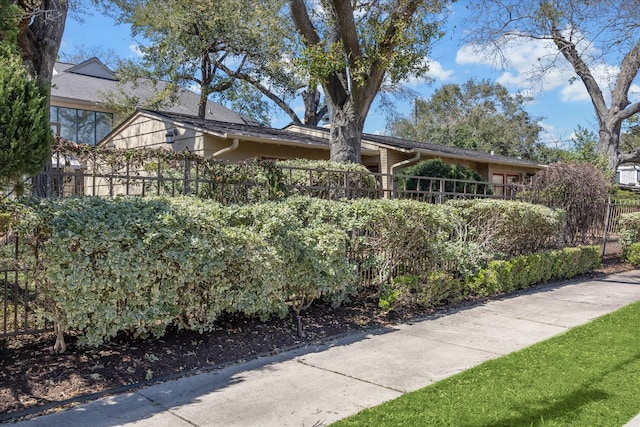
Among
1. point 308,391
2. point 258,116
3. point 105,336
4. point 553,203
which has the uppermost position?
point 258,116

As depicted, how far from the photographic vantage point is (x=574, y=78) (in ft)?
71.3

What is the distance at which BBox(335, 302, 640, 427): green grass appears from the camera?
365cm

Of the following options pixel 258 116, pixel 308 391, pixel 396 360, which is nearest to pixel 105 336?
pixel 308 391

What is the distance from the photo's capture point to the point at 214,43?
1992 cm

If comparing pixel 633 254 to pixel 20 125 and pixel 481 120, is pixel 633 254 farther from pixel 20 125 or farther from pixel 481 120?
pixel 481 120

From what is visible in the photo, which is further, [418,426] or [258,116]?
[258,116]

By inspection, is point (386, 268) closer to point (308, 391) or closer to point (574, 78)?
point (308, 391)

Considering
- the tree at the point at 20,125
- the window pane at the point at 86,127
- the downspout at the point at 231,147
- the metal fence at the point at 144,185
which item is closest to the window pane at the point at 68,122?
the window pane at the point at 86,127

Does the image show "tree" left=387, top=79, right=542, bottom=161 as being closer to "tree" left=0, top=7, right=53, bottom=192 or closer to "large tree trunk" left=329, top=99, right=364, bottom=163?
"large tree trunk" left=329, top=99, right=364, bottom=163

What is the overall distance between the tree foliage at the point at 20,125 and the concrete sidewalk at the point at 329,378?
1872 mm

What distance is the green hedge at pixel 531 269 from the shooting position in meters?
8.37

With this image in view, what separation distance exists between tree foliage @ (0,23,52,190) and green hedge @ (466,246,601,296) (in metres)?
6.38

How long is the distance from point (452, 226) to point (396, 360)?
3442mm

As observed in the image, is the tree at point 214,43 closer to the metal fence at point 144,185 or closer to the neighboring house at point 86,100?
the neighboring house at point 86,100
